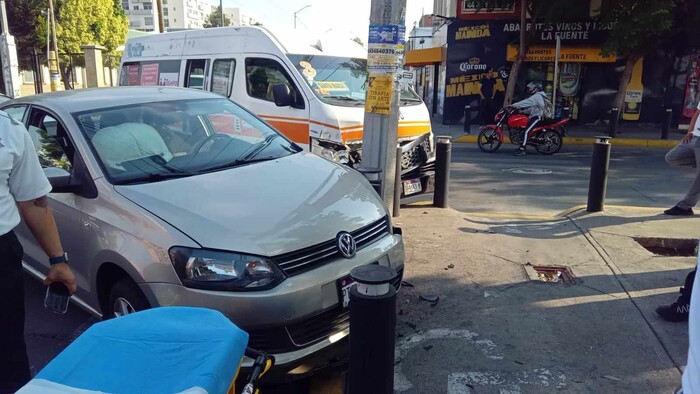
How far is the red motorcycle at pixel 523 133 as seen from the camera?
1330cm

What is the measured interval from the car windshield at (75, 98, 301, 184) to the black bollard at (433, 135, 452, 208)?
2.90 meters

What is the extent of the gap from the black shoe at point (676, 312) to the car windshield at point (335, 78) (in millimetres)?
3781

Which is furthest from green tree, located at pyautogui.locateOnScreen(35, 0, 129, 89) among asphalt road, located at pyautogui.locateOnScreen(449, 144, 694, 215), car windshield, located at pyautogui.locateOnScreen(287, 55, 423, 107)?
car windshield, located at pyautogui.locateOnScreen(287, 55, 423, 107)

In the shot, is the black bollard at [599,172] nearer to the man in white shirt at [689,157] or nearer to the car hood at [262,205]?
the man in white shirt at [689,157]

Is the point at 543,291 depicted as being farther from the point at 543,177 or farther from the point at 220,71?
the point at 543,177

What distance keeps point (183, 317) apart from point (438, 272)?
323cm

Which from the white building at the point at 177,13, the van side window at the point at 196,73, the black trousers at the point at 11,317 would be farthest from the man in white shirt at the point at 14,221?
the white building at the point at 177,13

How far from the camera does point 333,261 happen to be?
121 inches

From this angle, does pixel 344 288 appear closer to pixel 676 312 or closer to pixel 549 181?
pixel 676 312

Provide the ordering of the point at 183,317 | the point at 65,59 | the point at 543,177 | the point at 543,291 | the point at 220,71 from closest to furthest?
1. the point at 183,317
2. the point at 543,291
3. the point at 220,71
4. the point at 543,177
5. the point at 65,59

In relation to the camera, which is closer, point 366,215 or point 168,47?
point 366,215

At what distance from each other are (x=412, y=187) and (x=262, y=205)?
389cm

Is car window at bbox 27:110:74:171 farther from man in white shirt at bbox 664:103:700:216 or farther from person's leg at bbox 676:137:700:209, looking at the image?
person's leg at bbox 676:137:700:209

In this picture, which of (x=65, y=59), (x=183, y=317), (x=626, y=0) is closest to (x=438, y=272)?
(x=183, y=317)
